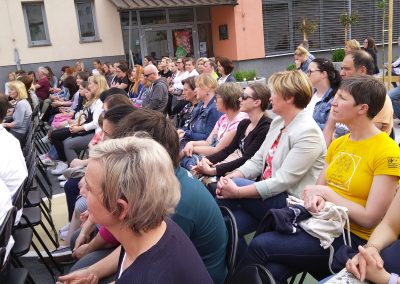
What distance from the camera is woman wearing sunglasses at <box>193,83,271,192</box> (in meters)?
3.37

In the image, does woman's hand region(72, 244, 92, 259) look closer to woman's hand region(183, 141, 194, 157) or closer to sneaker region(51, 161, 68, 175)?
woman's hand region(183, 141, 194, 157)

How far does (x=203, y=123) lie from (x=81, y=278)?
2965mm

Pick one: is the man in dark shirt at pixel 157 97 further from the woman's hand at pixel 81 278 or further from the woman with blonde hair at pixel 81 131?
the woman's hand at pixel 81 278

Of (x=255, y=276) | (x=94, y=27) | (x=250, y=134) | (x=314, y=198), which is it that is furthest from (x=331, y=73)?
(x=94, y=27)

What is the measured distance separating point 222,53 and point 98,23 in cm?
505

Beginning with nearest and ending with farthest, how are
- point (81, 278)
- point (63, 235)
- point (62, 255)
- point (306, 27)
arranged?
point (81, 278), point (62, 255), point (63, 235), point (306, 27)

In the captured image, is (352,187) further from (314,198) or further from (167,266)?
(167,266)

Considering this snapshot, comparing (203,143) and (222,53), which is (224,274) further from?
(222,53)

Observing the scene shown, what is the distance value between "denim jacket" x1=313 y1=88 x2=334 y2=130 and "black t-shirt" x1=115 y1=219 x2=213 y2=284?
8.51ft

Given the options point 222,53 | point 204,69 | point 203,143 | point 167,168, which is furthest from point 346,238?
point 222,53

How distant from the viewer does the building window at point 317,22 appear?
15.6 m

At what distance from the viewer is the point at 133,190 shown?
1333 mm

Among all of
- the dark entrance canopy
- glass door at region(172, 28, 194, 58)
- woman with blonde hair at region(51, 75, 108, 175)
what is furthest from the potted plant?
woman with blonde hair at region(51, 75, 108, 175)

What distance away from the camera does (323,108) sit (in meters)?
3.71
